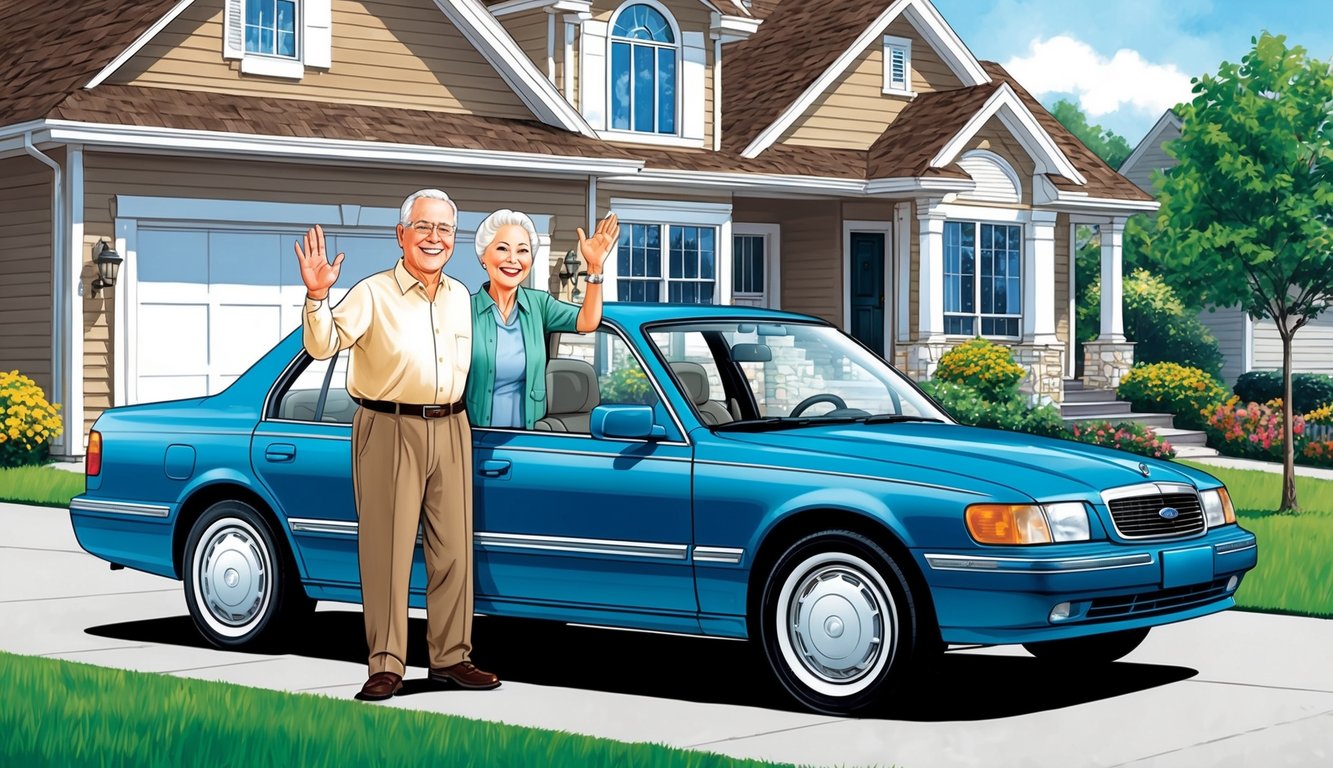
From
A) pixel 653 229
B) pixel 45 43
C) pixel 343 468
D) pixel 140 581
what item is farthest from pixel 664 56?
pixel 343 468

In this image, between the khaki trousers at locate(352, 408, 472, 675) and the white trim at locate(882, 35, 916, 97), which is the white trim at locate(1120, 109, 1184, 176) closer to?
the white trim at locate(882, 35, 916, 97)

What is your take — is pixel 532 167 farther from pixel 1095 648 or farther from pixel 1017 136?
pixel 1095 648

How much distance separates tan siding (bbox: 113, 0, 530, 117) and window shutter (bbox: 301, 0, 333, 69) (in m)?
0.09

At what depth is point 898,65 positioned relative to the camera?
3130 centimetres

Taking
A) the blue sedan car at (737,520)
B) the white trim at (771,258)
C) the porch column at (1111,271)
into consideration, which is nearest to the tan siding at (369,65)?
the white trim at (771,258)

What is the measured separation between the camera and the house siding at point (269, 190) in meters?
21.8

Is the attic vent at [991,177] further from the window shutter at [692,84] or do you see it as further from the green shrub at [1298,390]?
the green shrub at [1298,390]

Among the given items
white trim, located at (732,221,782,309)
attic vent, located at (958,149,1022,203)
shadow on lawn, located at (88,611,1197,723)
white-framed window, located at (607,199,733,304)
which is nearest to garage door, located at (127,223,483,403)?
white-framed window, located at (607,199,733,304)

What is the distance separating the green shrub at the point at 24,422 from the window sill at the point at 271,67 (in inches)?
175

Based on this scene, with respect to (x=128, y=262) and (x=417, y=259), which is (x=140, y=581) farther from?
(x=128, y=262)

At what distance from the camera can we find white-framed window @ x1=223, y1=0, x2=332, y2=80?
23.1 metres

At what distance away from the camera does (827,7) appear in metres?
32.2

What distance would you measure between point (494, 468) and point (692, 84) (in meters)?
20.5

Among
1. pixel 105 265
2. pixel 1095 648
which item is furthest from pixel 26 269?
pixel 1095 648
